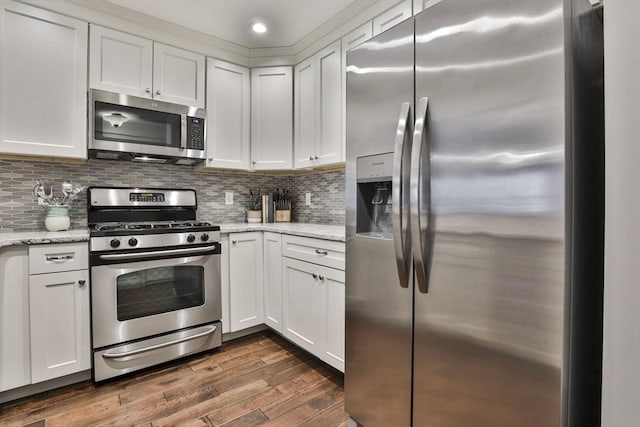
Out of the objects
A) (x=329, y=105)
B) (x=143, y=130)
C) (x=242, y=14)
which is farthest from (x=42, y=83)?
(x=329, y=105)

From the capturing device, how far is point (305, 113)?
2754 mm

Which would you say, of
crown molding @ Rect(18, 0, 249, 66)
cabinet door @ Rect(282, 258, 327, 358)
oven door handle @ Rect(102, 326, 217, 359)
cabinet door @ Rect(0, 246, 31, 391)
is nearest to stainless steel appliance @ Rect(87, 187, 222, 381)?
oven door handle @ Rect(102, 326, 217, 359)

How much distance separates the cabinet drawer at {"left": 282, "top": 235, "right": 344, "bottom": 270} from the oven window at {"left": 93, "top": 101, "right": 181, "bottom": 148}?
1.16 m

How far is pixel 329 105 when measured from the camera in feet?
8.20

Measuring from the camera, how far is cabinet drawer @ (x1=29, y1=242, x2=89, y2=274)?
1.83 meters

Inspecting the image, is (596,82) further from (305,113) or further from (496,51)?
(305,113)

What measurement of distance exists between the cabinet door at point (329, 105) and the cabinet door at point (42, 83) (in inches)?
63.1

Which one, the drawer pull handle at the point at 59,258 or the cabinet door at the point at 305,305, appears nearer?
the drawer pull handle at the point at 59,258

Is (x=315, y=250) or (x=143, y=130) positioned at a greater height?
(x=143, y=130)

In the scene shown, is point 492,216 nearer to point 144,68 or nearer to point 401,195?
point 401,195

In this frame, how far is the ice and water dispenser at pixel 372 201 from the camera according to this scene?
1435mm

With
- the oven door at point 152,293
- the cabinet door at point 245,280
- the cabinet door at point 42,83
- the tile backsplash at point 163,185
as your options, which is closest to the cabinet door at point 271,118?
the tile backsplash at point 163,185

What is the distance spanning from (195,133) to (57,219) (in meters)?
1.09

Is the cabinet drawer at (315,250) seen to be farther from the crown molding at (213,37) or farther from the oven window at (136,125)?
the crown molding at (213,37)
